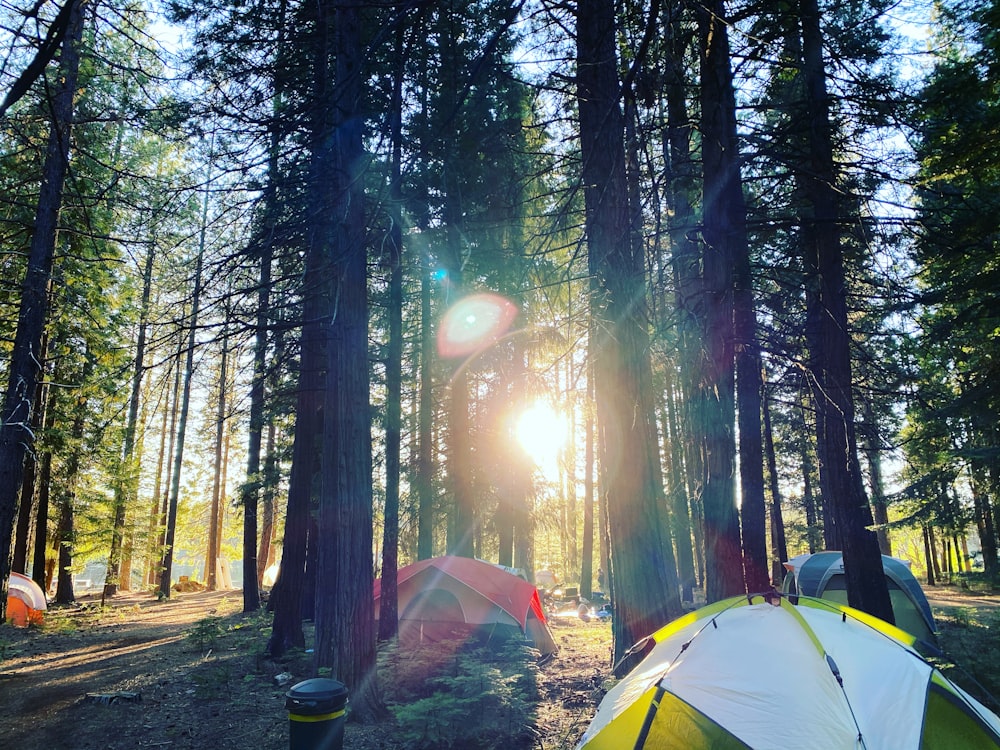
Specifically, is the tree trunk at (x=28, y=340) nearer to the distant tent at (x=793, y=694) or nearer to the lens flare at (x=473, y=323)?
the lens flare at (x=473, y=323)

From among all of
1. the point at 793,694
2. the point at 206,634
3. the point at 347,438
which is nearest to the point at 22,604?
the point at 206,634

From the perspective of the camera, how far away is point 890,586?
11445mm

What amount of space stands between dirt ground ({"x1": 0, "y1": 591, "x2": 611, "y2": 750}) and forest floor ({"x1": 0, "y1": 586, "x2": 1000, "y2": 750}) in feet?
0.05

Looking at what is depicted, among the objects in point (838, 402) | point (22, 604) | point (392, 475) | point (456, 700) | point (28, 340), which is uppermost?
point (28, 340)

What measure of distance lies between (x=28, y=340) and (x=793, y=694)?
37.6ft

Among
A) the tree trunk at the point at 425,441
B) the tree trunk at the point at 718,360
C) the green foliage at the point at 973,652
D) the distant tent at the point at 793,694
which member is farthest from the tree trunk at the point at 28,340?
the green foliage at the point at 973,652

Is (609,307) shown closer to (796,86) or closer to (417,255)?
(796,86)

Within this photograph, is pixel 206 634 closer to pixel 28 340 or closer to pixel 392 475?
pixel 392 475

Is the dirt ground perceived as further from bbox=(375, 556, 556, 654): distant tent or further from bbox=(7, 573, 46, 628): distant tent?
bbox=(375, 556, 556, 654): distant tent

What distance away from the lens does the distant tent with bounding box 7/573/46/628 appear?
1321 centimetres

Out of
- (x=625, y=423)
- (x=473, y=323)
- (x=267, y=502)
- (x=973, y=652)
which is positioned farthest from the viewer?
(x=267, y=502)

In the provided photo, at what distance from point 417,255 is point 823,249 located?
762 cm

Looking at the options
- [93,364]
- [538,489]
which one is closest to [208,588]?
[93,364]

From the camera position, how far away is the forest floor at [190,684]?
651 centimetres
